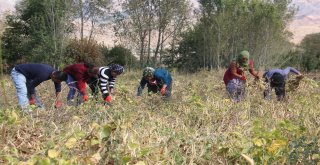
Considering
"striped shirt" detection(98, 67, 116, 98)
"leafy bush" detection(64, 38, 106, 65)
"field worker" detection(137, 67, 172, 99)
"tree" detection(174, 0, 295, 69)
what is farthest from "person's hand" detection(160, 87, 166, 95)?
"tree" detection(174, 0, 295, 69)

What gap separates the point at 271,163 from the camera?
133 inches

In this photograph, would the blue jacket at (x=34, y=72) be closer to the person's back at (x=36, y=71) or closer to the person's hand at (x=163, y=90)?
the person's back at (x=36, y=71)

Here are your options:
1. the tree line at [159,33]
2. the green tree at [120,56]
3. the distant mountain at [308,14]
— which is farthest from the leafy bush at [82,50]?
the distant mountain at [308,14]

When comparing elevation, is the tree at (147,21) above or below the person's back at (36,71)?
above

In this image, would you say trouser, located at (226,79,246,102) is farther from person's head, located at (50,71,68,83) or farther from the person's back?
the person's back

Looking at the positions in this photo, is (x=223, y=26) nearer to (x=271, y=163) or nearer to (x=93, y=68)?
(x=93, y=68)

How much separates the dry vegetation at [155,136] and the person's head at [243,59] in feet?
4.67

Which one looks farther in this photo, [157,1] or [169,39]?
[169,39]

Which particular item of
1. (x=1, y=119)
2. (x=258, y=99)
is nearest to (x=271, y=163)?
(x=1, y=119)

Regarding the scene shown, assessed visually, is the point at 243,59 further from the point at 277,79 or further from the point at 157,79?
the point at 157,79

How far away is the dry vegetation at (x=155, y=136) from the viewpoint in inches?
127

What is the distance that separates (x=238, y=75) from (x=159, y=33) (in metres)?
21.6

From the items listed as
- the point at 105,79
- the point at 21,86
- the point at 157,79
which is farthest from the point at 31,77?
the point at 157,79

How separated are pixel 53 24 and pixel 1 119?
20452 mm
